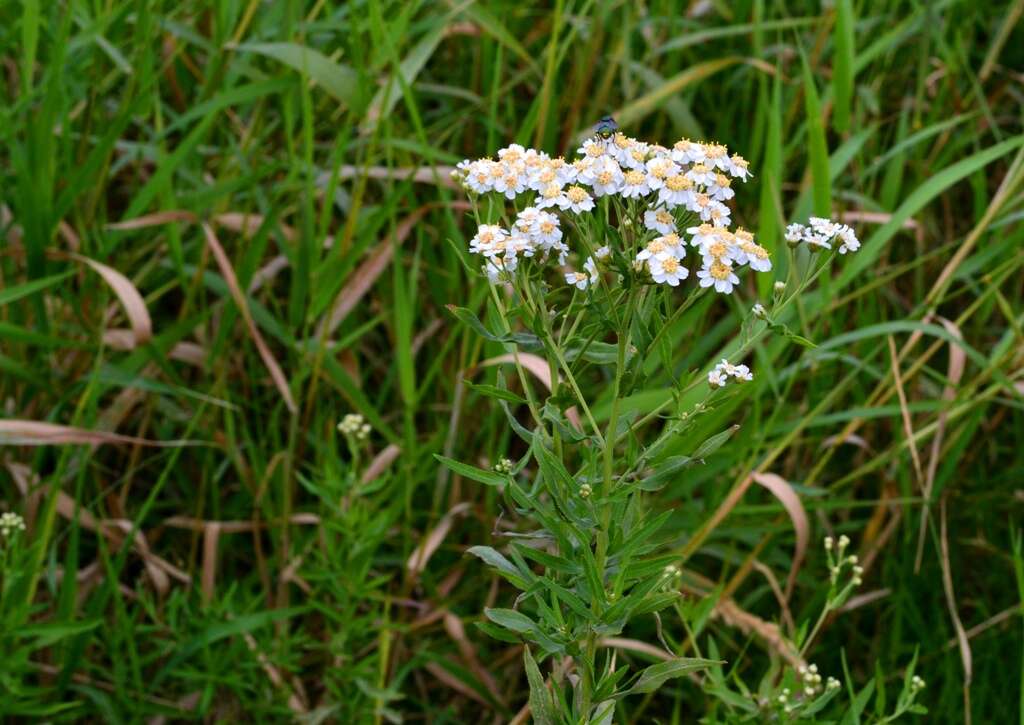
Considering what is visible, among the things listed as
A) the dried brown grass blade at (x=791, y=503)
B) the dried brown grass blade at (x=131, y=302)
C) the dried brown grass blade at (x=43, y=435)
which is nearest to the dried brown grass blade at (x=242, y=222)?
the dried brown grass blade at (x=131, y=302)

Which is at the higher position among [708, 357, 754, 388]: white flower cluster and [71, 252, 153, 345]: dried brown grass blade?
[708, 357, 754, 388]: white flower cluster

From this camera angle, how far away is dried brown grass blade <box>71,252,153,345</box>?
7.34ft

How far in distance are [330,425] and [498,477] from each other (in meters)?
1.04

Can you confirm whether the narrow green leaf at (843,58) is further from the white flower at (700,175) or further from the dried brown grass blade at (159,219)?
the dried brown grass blade at (159,219)

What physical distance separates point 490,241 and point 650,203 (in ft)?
0.58

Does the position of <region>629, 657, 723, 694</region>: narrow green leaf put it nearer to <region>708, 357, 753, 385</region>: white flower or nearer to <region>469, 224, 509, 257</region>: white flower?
<region>708, 357, 753, 385</region>: white flower

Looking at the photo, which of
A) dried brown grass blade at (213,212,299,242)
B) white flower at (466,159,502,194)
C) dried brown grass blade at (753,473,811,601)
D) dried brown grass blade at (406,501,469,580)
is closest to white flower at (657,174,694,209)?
white flower at (466,159,502,194)

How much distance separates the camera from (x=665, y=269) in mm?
Result: 1356

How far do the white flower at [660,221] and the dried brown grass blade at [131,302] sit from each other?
1127 mm

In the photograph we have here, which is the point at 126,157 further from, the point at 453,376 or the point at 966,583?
the point at 966,583

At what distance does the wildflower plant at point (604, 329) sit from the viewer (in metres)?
1.42

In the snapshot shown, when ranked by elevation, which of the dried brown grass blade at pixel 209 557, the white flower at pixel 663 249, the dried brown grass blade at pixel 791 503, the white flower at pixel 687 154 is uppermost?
the white flower at pixel 687 154

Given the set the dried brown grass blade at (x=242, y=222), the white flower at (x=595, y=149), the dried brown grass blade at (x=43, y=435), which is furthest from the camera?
the dried brown grass blade at (x=242, y=222)

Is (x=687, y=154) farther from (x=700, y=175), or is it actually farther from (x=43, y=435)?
(x=43, y=435)
